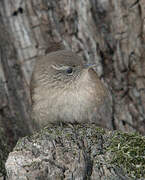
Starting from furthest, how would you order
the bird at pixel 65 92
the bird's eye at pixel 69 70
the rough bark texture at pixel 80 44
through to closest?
1. the rough bark texture at pixel 80 44
2. the bird's eye at pixel 69 70
3. the bird at pixel 65 92

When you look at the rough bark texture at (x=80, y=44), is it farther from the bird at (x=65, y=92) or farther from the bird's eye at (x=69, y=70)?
the bird's eye at (x=69, y=70)

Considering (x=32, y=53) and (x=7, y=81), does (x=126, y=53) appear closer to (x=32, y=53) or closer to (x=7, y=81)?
(x=32, y=53)

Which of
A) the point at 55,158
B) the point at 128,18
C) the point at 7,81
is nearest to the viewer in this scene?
the point at 55,158

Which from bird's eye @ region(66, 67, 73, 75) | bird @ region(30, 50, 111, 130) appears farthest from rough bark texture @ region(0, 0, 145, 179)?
bird's eye @ region(66, 67, 73, 75)

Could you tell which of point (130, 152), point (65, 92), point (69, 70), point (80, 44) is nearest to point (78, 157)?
point (130, 152)

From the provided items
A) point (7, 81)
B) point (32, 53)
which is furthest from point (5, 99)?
point (32, 53)

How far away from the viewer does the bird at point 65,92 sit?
4.67 meters

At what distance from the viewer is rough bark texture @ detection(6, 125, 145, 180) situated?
134 inches

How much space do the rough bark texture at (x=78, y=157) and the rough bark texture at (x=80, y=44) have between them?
206 cm

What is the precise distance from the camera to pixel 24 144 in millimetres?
3771

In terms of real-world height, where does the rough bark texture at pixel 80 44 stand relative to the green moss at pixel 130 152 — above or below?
above

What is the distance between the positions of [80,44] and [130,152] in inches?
107

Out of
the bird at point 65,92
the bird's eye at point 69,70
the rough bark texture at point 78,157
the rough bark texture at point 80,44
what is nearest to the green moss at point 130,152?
the rough bark texture at point 78,157

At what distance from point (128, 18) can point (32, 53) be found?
168 cm
